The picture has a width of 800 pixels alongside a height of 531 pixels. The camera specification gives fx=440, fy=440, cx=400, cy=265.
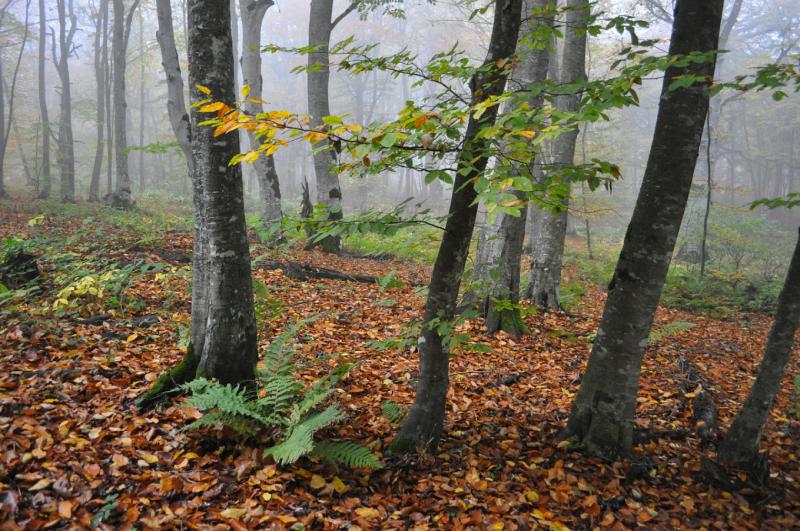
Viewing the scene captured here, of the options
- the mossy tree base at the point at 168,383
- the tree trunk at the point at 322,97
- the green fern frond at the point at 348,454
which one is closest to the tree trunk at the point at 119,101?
the tree trunk at the point at 322,97

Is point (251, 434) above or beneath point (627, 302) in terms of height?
beneath

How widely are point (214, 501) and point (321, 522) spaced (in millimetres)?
686

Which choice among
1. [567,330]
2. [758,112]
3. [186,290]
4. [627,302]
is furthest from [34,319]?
[758,112]

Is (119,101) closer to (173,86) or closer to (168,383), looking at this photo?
(173,86)

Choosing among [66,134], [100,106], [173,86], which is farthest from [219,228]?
[100,106]

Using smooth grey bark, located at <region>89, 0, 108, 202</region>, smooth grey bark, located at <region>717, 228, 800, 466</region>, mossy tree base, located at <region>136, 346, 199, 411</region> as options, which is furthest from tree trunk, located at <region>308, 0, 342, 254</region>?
Answer: smooth grey bark, located at <region>89, 0, 108, 202</region>

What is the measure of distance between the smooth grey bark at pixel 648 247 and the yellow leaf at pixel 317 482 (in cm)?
213

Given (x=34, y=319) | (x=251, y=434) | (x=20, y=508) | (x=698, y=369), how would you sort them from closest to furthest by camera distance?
(x=20, y=508) → (x=251, y=434) → (x=34, y=319) → (x=698, y=369)

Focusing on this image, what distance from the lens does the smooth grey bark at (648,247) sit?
3045mm

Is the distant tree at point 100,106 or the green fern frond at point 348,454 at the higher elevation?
the distant tree at point 100,106

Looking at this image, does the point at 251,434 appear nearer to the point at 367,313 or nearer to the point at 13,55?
the point at 367,313

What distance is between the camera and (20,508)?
239 centimetres

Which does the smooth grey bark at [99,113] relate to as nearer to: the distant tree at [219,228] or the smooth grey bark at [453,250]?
the distant tree at [219,228]

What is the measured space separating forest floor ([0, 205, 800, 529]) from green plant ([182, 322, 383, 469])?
185 millimetres
